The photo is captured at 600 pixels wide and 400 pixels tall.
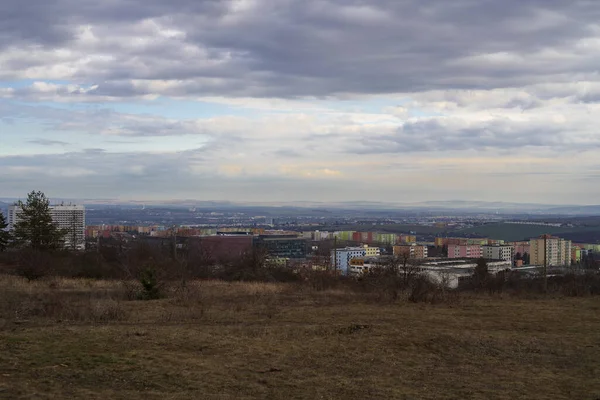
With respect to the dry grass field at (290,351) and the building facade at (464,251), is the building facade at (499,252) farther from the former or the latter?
the dry grass field at (290,351)

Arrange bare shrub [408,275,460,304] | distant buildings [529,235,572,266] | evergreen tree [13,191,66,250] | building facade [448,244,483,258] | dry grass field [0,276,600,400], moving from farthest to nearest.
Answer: building facade [448,244,483,258], distant buildings [529,235,572,266], evergreen tree [13,191,66,250], bare shrub [408,275,460,304], dry grass field [0,276,600,400]

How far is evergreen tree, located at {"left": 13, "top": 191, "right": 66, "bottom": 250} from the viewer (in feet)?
100

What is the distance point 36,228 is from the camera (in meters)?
30.7

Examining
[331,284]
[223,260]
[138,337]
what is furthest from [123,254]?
[138,337]

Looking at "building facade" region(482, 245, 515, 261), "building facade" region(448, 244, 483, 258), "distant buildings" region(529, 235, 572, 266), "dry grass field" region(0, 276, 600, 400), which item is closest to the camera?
"dry grass field" region(0, 276, 600, 400)

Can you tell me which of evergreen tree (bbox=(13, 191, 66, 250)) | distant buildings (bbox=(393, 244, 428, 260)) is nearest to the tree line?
evergreen tree (bbox=(13, 191, 66, 250))

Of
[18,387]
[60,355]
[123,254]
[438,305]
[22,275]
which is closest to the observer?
[18,387]

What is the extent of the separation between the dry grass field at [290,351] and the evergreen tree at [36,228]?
50.3 ft

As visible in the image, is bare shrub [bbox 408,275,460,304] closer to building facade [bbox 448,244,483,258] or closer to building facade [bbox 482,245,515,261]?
building facade [bbox 448,244,483,258]

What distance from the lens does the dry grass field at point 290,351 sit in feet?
25.3

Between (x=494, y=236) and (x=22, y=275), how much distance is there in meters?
77.1

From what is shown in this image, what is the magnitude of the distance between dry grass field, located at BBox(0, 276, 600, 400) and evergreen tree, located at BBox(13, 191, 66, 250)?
1533 centimetres

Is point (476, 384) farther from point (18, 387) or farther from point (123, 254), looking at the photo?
point (123, 254)

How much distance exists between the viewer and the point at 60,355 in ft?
29.0
